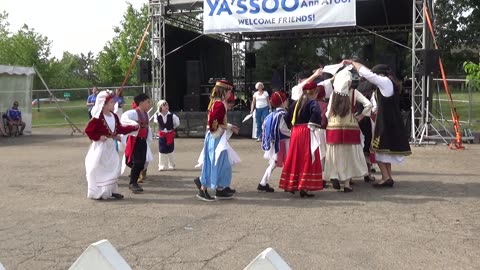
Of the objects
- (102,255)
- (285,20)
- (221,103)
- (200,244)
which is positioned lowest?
(200,244)

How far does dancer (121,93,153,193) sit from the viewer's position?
8039 millimetres

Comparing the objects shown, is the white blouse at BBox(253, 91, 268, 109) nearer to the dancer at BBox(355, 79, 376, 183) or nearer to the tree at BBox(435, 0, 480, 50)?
the dancer at BBox(355, 79, 376, 183)

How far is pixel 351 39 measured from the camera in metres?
20.8

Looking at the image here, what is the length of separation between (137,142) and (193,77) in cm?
1007

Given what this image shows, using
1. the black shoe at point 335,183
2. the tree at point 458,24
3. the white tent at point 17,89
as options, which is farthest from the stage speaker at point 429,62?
the tree at point 458,24

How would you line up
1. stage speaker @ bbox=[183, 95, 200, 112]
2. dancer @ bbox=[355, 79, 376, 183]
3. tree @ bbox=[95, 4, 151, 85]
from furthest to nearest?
A: tree @ bbox=[95, 4, 151, 85] < stage speaker @ bbox=[183, 95, 200, 112] < dancer @ bbox=[355, 79, 376, 183]

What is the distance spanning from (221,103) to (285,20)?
26.1 feet

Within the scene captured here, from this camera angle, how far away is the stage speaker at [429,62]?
13.2 meters

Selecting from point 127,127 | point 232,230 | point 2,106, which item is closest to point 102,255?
point 232,230

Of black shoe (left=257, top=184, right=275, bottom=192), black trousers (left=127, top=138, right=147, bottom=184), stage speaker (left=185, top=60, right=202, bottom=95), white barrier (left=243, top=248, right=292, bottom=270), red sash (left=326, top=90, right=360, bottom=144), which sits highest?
stage speaker (left=185, top=60, right=202, bottom=95)

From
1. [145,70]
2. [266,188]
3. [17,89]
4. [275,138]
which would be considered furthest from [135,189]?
[17,89]

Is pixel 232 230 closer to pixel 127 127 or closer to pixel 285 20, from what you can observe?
pixel 127 127

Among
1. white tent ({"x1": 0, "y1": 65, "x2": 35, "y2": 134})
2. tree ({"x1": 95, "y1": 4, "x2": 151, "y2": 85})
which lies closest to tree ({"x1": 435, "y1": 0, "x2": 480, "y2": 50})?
tree ({"x1": 95, "y1": 4, "x2": 151, "y2": 85})

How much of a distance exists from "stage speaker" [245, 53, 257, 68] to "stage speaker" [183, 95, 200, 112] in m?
4.79
